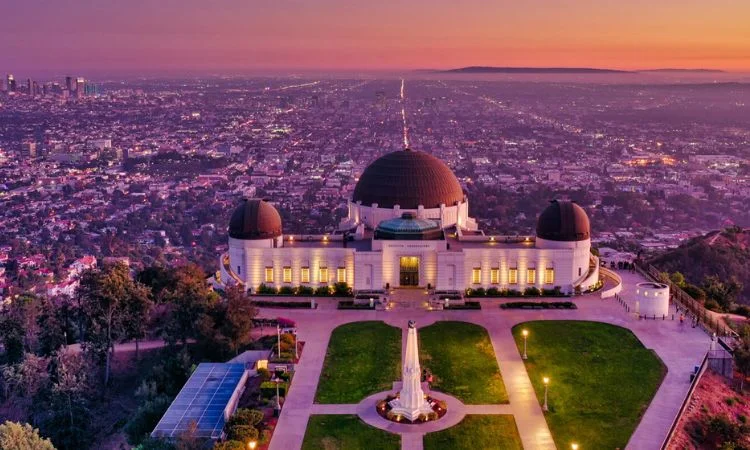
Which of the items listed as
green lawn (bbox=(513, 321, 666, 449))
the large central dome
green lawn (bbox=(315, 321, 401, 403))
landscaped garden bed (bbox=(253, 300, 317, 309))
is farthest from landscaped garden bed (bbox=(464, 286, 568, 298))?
landscaped garden bed (bbox=(253, 300, 317, 309))

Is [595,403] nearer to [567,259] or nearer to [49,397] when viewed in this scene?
[567,259]

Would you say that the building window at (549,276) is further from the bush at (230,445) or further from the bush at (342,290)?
the bush at (230,445)

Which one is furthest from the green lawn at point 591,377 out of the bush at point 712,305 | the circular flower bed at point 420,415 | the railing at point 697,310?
the bush at point 712,305

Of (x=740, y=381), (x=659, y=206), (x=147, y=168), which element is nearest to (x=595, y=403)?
(x=740, y=381)

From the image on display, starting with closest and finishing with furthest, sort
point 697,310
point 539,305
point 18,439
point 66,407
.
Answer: point 18,439
point 66,407
point 697,310
point 539,305

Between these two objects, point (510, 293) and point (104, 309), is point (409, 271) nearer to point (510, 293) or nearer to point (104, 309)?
point (510, 293)

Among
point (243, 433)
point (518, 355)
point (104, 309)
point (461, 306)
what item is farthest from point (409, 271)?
point (243, 433)
